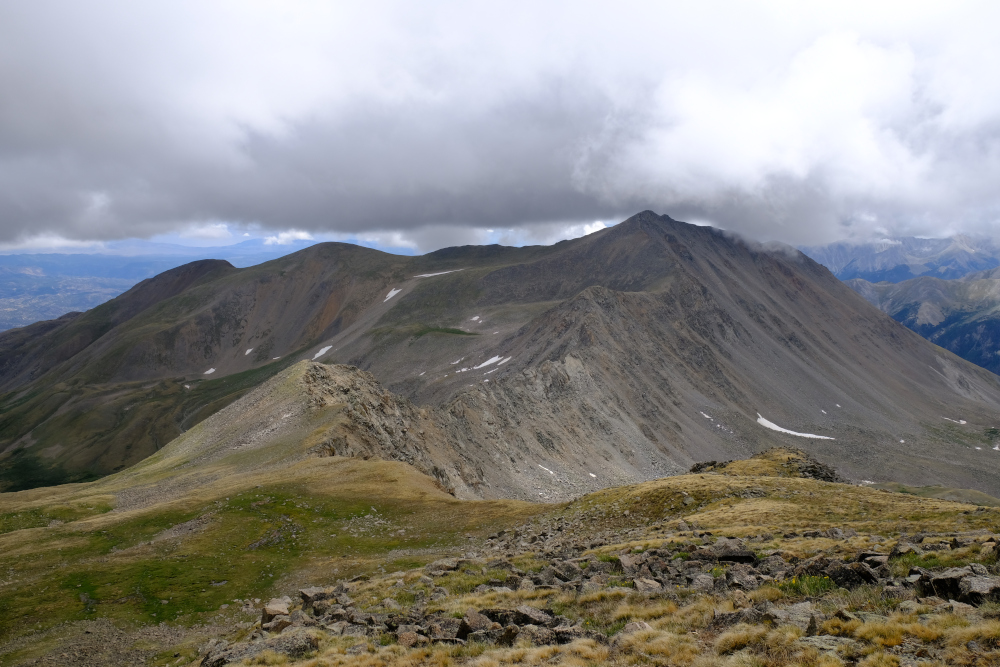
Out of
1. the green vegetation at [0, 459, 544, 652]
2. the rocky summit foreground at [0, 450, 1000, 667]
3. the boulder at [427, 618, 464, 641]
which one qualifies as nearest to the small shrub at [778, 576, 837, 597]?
the rocky summit foreground at [0, 450, 1000, 667]

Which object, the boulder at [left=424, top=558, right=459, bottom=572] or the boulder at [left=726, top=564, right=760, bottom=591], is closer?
the boulder at [left=726, top=564, right=760, bottom=591]

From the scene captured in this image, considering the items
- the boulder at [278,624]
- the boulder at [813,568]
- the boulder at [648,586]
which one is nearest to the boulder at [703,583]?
the boulder at [648,586]

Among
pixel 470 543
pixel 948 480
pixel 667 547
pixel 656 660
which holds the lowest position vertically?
pixel 948 480

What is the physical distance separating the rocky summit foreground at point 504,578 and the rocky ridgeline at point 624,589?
9 cm

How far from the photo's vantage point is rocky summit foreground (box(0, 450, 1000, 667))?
46.0ft

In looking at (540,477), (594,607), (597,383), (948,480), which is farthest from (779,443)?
(594,607)

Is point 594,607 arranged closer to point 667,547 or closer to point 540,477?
point 667,547

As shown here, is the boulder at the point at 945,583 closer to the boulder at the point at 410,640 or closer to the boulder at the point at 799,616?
the boulder at the point at 799,616

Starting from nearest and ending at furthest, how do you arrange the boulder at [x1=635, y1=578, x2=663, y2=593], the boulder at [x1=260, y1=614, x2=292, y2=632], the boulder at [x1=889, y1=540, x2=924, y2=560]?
the boulder at [x1=889, y1=540, x2=924, y2=560] → the boulder at [x1=635, y1=578, x2=663, y2=593] → the boulder at [x1=260, y1=614, x2=292, y2=632]

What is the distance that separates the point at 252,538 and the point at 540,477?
52.9 metres

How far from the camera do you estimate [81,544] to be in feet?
121

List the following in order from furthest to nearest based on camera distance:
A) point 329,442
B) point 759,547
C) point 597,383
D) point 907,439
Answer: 1. point 907,439
2. point 597,383
3. point 329,442
4. point 759,547

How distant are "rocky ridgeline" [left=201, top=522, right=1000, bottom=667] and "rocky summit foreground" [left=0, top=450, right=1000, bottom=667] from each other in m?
0.09

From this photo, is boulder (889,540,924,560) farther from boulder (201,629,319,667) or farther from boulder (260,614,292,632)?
boulder (260,614,292,632)
